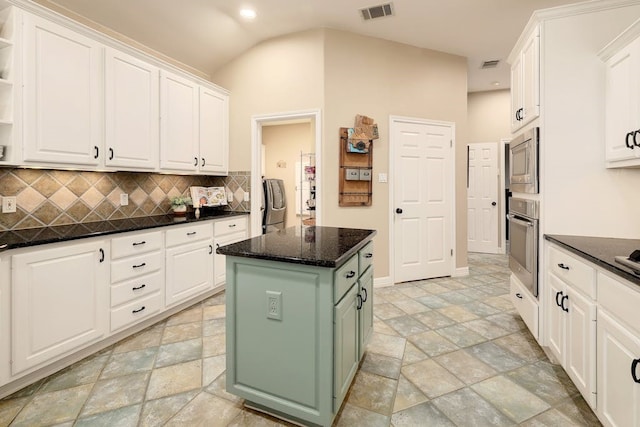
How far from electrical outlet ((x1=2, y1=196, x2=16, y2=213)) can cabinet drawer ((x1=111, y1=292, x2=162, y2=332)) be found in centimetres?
103

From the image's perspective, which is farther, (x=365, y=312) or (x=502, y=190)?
(x=502, y=190)

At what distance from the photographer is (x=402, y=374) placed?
2.06 m

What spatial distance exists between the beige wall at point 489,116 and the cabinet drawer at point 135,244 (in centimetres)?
555

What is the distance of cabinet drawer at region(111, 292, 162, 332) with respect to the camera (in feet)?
7.98

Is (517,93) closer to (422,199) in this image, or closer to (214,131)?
(422,199)

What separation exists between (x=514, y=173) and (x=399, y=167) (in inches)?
56.9

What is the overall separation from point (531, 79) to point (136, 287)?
11.5 ft

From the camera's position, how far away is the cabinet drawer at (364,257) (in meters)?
1.95

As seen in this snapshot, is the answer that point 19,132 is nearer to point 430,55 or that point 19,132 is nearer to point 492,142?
point 430,55

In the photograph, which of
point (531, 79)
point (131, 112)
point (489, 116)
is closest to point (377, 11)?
point (531, 79)

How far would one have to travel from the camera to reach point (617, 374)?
4.36 feet

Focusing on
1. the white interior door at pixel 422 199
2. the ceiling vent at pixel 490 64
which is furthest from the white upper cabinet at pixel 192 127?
the ceiling vent at pixel 490 64

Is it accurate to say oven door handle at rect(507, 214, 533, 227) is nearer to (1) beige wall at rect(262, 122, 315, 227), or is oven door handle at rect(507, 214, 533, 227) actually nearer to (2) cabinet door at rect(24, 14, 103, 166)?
(2) cabinet door at rect(24, 14, 103, 166)

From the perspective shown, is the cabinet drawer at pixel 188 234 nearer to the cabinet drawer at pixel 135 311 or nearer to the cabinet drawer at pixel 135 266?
the cabinet drawer at pixel 135 266
